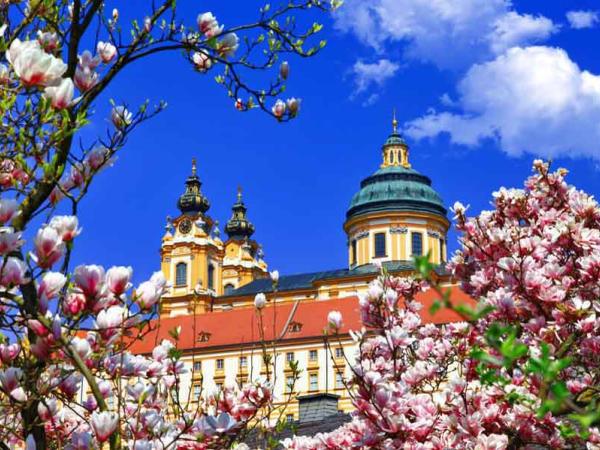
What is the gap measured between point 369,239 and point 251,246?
29146mm

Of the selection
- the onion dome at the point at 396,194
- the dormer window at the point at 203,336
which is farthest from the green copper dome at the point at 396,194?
the dormer window at the point at 203,336

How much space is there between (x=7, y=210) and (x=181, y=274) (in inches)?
3339

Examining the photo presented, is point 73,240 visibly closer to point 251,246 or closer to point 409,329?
point 409,329

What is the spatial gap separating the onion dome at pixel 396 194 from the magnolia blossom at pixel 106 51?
2974 inches

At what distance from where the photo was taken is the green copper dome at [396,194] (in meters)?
81.2

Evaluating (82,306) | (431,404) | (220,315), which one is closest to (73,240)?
(82,306)

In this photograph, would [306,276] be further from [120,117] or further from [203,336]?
[120,117]

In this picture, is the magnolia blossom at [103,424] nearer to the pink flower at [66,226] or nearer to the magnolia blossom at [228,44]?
the pink flower at [66,226]

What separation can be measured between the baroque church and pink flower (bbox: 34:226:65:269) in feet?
182

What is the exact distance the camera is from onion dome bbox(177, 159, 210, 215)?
93250 millimetres

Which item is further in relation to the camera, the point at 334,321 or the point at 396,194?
the point at 396,194

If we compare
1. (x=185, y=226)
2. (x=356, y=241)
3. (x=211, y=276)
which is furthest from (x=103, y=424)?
(x=185, y=226)

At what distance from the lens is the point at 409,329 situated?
709 cm

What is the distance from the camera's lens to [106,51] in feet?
17.2
